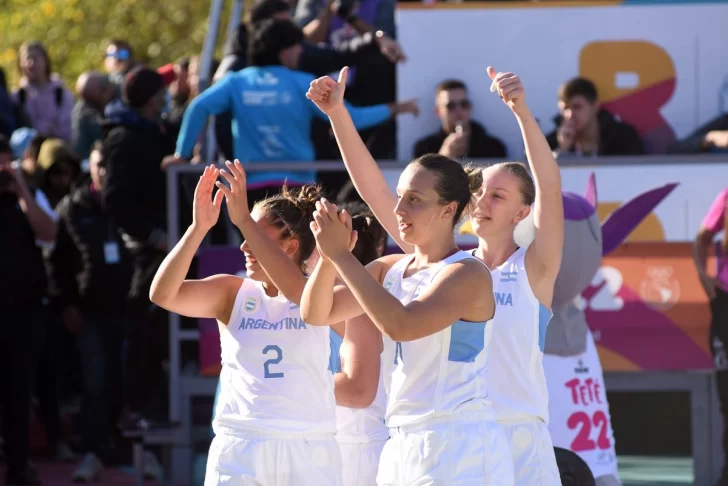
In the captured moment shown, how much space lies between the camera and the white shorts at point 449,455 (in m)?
3.87

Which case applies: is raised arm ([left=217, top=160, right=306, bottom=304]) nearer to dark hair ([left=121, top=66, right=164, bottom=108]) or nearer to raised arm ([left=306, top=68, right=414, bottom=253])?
raised arm ([left=306, top=68, right=414, bottom=253])

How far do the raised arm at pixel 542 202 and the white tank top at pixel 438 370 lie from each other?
0.51m

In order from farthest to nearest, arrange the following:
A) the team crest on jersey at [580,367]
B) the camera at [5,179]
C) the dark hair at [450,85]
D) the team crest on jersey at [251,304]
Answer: the dark hair at [450,85] < the camera at [5,179] < the team crest on jersey at [580,367] < the team crest on jersey at [251,304]

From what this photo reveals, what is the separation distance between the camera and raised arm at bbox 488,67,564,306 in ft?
13.8

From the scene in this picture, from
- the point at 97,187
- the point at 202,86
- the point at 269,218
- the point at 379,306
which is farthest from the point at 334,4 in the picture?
the point at 379,306

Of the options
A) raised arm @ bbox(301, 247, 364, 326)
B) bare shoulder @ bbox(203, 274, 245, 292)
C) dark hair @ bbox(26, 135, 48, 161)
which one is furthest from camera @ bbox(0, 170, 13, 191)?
raised arm @ bbox(301, 247, 364, 326)

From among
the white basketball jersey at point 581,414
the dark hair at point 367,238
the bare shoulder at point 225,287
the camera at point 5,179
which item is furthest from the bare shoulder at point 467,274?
the camera at point 5,179

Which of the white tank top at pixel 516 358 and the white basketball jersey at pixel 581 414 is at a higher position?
the white tank top at pixel 516 358

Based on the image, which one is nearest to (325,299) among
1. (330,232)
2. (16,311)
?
(330,232)

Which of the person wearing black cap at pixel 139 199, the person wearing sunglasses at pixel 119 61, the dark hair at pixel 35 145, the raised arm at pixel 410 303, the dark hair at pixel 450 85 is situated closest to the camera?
the raised arm at pixel 410 303

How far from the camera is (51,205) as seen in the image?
9.95 meters

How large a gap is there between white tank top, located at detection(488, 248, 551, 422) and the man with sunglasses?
4062 mm

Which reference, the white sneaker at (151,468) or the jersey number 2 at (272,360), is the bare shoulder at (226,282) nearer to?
the jersey number 2 at (272,360)

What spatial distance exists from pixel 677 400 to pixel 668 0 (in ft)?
11.4
